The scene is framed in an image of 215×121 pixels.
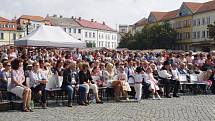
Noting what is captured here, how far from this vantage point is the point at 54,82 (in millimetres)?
14570

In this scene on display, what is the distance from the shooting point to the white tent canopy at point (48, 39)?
2094cm

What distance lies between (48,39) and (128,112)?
10014mm

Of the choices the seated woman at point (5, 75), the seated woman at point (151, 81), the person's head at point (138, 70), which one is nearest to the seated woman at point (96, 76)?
the person's head at point (138, 70)

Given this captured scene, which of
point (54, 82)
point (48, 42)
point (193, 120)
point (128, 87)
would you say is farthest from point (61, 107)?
point (48, 42)

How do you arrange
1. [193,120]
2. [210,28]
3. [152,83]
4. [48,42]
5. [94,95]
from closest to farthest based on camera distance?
1. [193,120]
2. [94,95]
3. [152,83]
4. [48,42]
5. [210,28]

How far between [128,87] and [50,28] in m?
7.85

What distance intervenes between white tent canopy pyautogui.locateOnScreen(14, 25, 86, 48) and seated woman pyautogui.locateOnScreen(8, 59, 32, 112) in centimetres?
748

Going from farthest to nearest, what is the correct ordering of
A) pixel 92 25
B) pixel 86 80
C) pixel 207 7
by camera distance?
pixel 92 25 < pixel 207 7 < pixel 86 80

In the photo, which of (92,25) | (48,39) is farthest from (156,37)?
(48,39)

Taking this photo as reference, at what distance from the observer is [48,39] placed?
70.2 ft

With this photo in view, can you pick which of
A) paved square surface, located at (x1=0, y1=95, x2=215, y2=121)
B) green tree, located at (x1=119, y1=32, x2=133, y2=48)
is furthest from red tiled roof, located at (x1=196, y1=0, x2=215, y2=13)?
paved square surface, located at (x1=0, y1=95, x2=215, y2=121)

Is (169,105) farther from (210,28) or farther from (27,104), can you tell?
(210,28)

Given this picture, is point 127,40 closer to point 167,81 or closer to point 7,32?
point 7,32

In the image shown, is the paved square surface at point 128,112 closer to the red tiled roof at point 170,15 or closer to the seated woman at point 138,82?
the seated woman at point 138,82
